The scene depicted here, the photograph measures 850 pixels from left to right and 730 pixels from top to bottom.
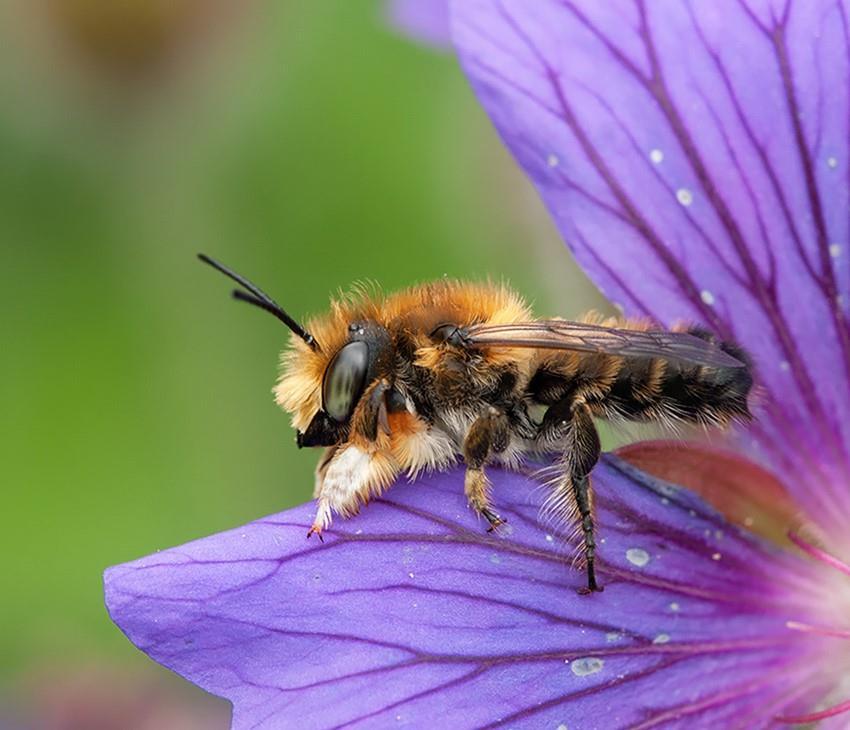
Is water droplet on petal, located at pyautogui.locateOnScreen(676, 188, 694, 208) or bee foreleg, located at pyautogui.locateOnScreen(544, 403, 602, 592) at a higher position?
water droplet on petal, located at pyautogui.locateOnScreen(676, 188, 694, 208)

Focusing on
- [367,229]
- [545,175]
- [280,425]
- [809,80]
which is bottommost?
[280,425]

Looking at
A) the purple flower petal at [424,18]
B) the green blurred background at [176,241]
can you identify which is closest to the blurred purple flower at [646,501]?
the purple flower petal at [424,18]

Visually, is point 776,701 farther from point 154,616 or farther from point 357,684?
point 154,616

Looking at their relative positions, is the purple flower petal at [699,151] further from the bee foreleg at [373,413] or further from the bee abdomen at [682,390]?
the bee foreleg at [373,413]

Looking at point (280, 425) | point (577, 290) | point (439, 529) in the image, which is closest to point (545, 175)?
point (439, 529)

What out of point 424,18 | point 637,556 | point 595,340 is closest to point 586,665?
point 637,556

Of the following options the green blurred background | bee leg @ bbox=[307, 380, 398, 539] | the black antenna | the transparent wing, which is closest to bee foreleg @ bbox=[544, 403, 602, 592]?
the transparent wing

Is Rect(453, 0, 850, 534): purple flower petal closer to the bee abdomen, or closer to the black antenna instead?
the bee abdomen
